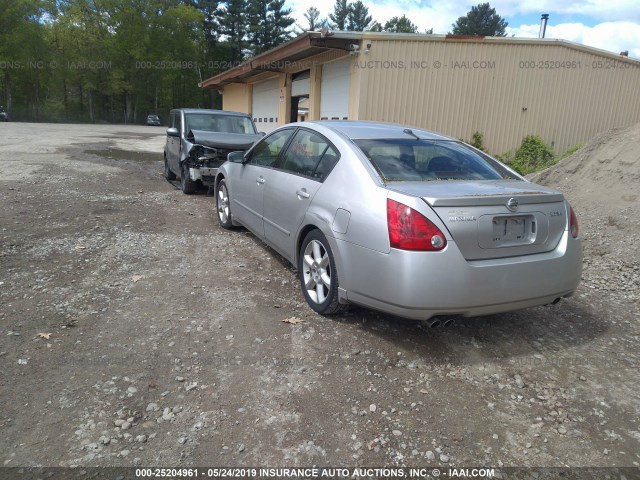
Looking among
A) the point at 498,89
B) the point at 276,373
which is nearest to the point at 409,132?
the point at 276,373

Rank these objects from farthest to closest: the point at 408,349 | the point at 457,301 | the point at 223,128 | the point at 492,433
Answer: the point at 223,128 < the point at 408,349 < the point at 457,301 < the point at 492,433

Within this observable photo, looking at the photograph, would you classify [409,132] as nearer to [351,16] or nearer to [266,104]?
[266,104]

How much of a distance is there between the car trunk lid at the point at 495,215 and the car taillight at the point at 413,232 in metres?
0.10

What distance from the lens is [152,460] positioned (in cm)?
243

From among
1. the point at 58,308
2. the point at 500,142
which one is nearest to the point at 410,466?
the point at 58,308

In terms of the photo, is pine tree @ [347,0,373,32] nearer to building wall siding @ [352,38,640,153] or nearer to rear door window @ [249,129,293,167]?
building wall siding @ [352,38,640,153]

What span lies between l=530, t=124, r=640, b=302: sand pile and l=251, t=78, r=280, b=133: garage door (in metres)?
11.9

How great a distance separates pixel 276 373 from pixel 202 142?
21.8ft

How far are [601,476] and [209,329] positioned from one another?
2664 millimetres

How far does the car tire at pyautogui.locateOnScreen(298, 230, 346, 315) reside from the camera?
384cm

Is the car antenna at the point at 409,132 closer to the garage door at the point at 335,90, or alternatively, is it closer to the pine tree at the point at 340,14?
the garage door at the point at 335,90

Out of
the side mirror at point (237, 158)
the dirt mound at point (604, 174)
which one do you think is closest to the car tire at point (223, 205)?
the side mirror at point (237, 158)

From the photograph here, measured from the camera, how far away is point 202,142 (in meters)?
9.01

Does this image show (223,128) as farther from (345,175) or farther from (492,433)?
(492,433)
